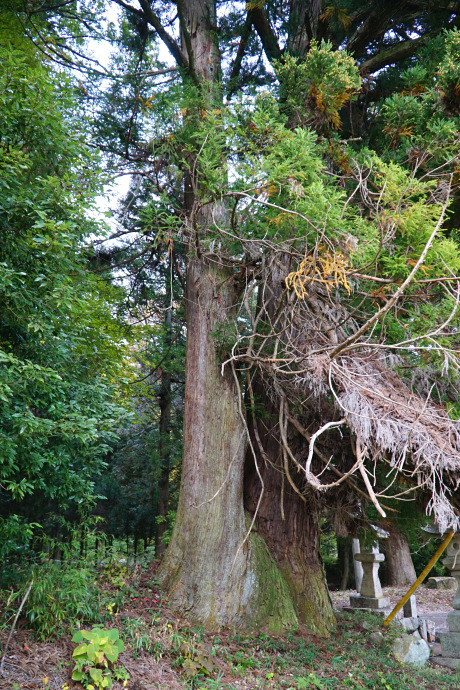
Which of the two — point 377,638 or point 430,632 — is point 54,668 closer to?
point 377,638

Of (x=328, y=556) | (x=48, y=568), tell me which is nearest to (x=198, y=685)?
(x=48, y=568)

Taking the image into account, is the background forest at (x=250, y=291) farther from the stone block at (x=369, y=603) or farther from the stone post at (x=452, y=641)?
the stone block at (x=369, y=603)

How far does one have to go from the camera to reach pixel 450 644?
20.7ft

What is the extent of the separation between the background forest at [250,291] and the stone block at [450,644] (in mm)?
1577

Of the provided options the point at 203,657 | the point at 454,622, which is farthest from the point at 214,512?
the point at 454,622

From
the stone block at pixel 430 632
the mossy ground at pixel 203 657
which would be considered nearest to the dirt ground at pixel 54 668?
the mossy ground at pixel 203 657

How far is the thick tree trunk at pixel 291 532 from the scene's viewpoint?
5609 mm

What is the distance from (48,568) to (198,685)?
1.60 meters

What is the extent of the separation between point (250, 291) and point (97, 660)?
3.69 meters

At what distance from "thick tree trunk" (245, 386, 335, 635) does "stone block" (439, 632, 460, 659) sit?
176cm

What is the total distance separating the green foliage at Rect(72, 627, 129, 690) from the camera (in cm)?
335

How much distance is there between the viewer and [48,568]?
4238 mm

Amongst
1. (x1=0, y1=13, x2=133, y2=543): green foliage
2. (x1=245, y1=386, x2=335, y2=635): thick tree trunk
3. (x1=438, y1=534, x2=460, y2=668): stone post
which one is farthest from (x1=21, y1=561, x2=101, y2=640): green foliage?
(x1=438, y1=534, x2=460, y2=668): stone post

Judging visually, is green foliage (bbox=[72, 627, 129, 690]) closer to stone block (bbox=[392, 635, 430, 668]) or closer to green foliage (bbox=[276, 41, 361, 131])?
stone block (bbox=[392, 635, 430, 668])
